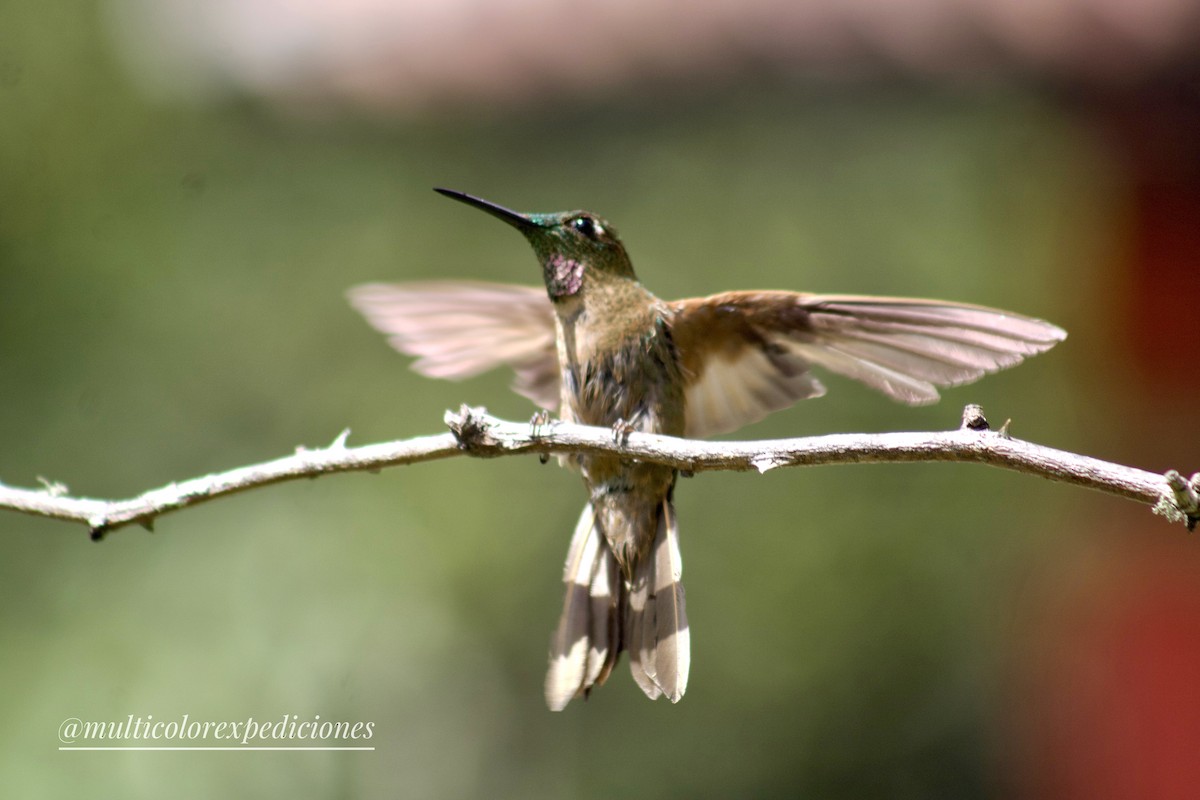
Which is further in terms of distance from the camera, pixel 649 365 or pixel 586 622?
pixel 649 365

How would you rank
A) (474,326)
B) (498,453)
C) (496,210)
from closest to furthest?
(498,453)
(496,210)
(474,326)

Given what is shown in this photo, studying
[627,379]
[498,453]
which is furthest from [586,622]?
[498,453]

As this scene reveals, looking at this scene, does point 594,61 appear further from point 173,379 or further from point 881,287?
point 173,379

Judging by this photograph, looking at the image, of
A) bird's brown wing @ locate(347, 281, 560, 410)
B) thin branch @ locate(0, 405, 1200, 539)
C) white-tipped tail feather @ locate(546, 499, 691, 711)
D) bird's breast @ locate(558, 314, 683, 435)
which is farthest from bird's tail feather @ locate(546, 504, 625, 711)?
thin branch @ locate(0, 405, 1200, 539)

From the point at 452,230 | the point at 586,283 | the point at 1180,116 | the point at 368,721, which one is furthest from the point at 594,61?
the point at 368,721

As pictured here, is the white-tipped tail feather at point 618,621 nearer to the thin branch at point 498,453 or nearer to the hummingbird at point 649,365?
the hummingbird at point 649,365

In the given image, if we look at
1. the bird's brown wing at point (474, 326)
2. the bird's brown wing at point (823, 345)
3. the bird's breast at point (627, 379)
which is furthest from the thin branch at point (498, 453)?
the bird's brown wing at point (474, 326)

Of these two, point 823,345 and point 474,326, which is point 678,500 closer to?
point 474,326
